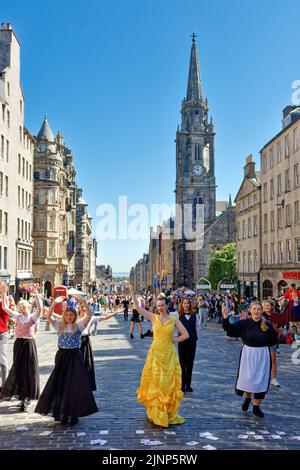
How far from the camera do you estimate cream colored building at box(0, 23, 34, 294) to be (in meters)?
38.4

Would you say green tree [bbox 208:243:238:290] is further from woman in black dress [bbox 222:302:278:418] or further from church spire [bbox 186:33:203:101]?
woman in black dress [bbox 222:302:278:418]

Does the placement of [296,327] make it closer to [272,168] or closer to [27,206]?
[272,168]

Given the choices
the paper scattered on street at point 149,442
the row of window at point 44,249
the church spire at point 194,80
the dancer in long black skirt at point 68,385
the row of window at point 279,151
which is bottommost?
the paper scattered on street at point 149,442

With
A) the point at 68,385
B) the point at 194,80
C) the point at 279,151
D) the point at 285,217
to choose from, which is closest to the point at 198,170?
the point at 194,80

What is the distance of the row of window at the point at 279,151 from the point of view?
3462cm

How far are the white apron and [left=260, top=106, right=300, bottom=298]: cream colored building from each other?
25788 millimetres

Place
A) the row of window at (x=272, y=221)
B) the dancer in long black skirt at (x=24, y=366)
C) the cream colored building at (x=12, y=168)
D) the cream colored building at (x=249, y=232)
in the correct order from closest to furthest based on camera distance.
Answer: the dancer in long black skirt at (x=24, y=366)
the row of window at (x=272, y=221)
the cream colored building at (x=12, y=168)
the cream colored building at (x=249, y=232)

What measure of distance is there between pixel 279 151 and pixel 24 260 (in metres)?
23.5

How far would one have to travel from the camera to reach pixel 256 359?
844cm

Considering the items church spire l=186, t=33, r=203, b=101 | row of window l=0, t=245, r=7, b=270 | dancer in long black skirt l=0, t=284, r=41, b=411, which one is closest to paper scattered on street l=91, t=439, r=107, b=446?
dancer in long black skirt l=0, t=284, r=41, b=411

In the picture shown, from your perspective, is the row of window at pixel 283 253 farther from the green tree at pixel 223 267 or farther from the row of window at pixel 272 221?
the green tree at pixel 223 267

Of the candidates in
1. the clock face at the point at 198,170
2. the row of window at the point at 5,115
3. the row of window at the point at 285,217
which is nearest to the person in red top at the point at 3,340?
the row of window at the point at 285,217

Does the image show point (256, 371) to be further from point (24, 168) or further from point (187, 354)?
point (24, 168)

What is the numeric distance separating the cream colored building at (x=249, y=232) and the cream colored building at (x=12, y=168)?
19440 millimetres
